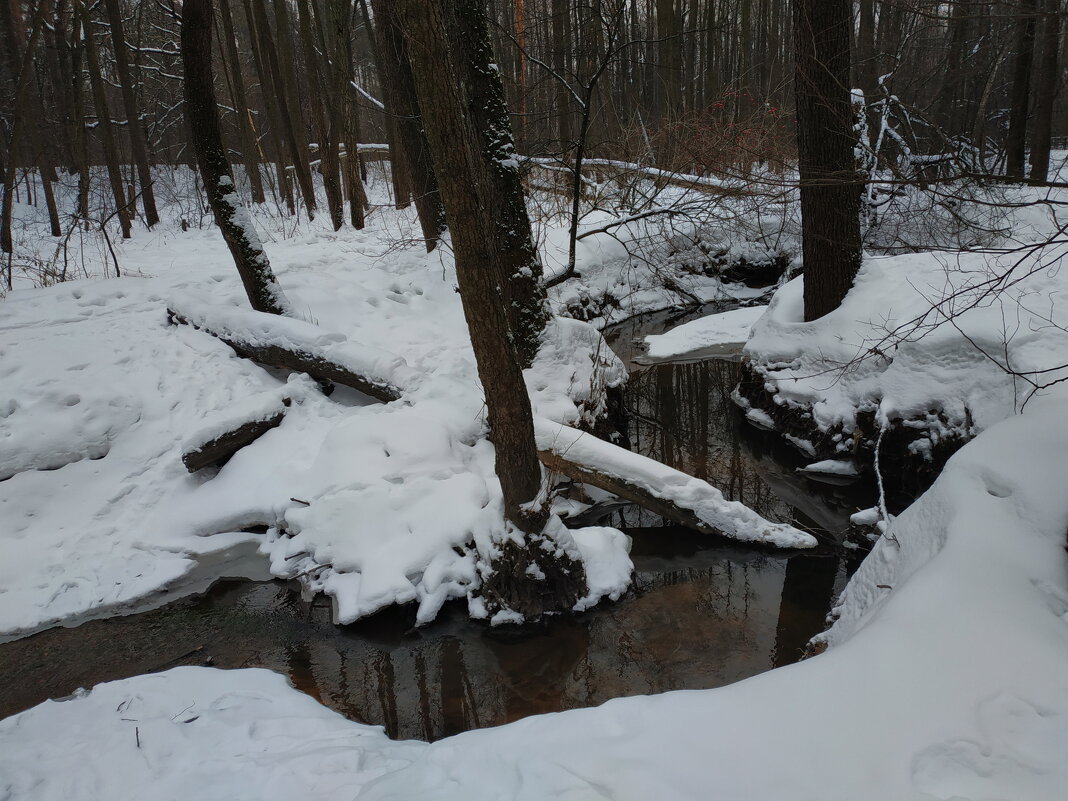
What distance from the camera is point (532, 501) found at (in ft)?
13.1

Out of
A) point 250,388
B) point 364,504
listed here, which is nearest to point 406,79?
point 250,388

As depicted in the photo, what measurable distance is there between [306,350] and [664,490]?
386 centimetres

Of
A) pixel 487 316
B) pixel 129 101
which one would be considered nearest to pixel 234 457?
pixel 487 316

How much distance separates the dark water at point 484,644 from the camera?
12.1ft

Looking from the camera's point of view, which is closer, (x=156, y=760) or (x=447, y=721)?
(x=156, y=760)

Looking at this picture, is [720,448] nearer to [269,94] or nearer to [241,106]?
[241,106]

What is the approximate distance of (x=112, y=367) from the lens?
6.21m

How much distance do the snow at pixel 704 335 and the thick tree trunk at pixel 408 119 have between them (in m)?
3.71

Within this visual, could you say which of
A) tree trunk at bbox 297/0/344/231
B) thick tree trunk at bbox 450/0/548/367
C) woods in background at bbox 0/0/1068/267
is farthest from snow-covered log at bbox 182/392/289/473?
tree trunk at bbox 297/0/344/231

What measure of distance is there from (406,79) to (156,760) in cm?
847

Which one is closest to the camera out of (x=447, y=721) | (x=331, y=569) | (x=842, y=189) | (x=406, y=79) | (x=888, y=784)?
(x=888, y=784)

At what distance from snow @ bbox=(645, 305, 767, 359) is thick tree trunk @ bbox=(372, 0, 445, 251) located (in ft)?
12.2

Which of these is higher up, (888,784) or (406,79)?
(406,79)

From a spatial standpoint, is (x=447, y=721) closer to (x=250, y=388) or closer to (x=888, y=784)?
(x=888, y=784)
